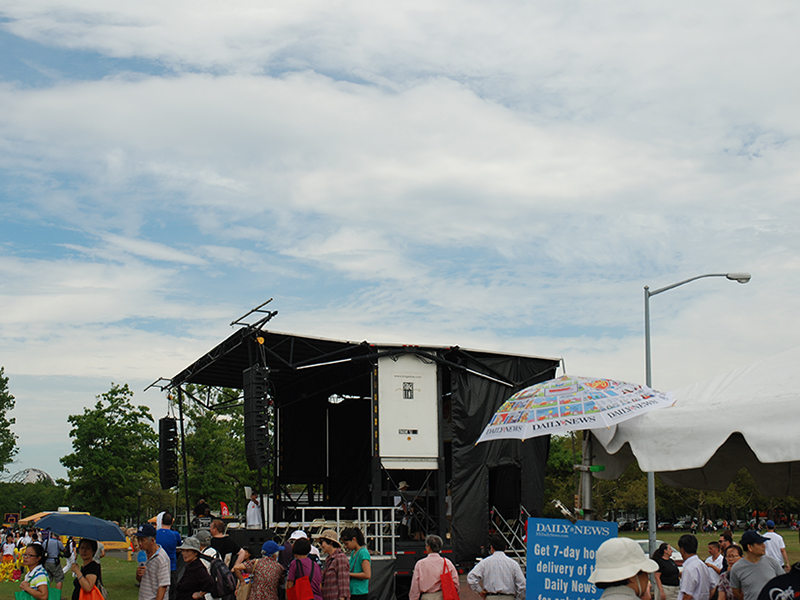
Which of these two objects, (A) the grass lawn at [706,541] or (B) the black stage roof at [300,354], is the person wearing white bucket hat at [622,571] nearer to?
(B) the black stage roof at [300,354]

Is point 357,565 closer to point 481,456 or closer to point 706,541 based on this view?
point 481,456

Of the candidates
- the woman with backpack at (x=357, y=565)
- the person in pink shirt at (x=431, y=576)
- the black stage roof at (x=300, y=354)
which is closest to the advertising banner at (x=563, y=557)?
the person in pink shirt at (x=431, y=576)

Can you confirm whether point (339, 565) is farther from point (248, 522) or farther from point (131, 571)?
point (131, 571)

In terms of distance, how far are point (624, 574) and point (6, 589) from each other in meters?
18.8

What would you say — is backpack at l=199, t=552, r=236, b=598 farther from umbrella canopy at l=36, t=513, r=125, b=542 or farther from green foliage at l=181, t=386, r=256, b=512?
green foliage at l=181, t=386, r=256, b=512

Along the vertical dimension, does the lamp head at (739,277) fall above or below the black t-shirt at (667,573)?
above

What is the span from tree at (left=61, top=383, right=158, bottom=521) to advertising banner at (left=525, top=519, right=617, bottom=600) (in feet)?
112

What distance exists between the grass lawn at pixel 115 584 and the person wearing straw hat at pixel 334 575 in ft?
29.7

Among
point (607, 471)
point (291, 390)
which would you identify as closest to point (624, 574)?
point (607, 471)

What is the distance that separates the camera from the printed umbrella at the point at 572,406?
650 centimetres

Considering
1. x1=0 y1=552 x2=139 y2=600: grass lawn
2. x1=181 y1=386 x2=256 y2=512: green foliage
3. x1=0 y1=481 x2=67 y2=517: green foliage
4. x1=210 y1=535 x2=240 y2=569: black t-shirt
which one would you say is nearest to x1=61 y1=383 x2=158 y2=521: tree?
x1=181 y1=386 x2=256 y2=512: green foliage

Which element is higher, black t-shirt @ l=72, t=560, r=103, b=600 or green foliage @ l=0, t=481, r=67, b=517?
black t-shirt @ l=72, t=560, r=103, b=600

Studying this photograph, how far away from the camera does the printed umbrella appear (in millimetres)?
6500

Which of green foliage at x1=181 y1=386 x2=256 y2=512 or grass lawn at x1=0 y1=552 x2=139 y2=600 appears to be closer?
grass lawn at x1=0 y1=552 x2=139 y2=600
